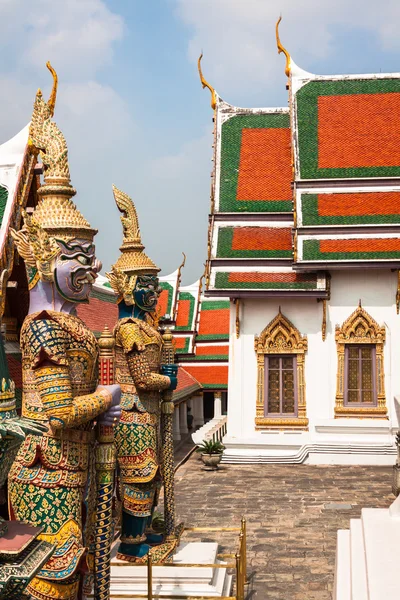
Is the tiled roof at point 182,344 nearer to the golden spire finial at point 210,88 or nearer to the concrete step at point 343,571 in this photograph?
the golden spire finial at point 210,88

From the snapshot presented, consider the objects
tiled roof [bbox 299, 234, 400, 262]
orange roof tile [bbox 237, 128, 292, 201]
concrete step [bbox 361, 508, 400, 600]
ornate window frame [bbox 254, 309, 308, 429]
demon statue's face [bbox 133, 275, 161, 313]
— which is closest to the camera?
concrete step [bbox 361, 508, 400, 600]

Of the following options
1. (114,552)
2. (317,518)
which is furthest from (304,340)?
(114,552)

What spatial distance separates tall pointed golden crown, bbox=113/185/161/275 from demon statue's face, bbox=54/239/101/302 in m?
2.32

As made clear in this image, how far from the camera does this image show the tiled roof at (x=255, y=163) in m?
19.9

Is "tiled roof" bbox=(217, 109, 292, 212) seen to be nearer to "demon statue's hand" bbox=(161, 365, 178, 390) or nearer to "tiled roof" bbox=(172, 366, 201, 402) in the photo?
"tiled roof" bbox=(172, 366, 201, 402)

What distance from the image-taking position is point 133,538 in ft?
25.8

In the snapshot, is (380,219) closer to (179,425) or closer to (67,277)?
(179,425)

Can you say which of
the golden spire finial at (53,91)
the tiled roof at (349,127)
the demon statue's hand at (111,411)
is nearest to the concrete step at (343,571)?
the demon statue's hand at (111,411)

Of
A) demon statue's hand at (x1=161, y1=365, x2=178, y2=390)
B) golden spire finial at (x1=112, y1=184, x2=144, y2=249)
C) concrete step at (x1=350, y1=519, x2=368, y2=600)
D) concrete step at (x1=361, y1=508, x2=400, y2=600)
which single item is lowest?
concrete step at (x1=350, y1=519, x2=368, y2=600)

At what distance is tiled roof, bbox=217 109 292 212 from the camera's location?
65.2ft

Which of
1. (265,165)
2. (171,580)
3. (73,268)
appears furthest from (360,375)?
(73,268)

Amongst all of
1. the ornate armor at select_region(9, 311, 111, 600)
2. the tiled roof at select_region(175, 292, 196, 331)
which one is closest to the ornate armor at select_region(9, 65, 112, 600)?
the ornate armor at select_region(9, 311, 111, 600)

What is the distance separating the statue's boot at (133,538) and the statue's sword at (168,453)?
360 millimetres

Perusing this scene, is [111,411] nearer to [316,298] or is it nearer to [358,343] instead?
[316,298]
